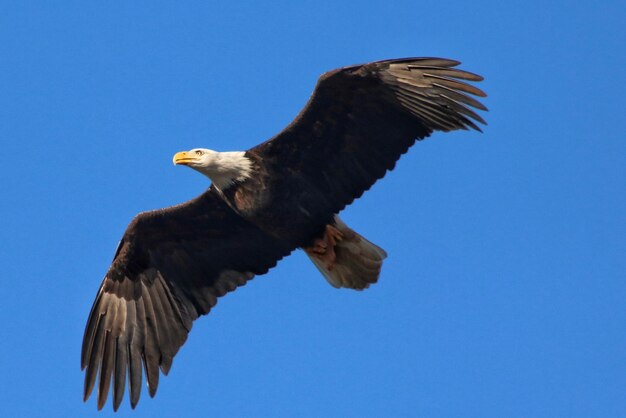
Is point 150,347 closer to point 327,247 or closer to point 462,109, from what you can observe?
point 327,247

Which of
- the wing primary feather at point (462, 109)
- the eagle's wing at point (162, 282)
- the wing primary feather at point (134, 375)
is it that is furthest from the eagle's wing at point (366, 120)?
the wing primary feather at point (134, 375)

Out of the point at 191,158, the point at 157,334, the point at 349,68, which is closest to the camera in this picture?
the point at 349,68

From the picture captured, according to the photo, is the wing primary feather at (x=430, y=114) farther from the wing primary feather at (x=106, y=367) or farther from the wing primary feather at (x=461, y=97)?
the wing primary feather at (x=106, y=367)

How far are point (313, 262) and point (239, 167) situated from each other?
1.41 metres

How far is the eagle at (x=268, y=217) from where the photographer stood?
450 inches

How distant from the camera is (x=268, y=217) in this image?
39.0 feet

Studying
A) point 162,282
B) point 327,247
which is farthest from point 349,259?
point 162,282

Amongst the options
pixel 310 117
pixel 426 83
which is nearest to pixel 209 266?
pixel 310 117

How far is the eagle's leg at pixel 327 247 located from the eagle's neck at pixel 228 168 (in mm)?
1054

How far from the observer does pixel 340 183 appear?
12.0 meters

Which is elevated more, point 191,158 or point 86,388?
point 191,158

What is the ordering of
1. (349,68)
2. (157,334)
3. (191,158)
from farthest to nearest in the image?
(157,334)
(191,158)
(349,68)

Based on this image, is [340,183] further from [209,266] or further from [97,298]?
[97,298]

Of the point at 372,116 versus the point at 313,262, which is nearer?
the point at 372,116
